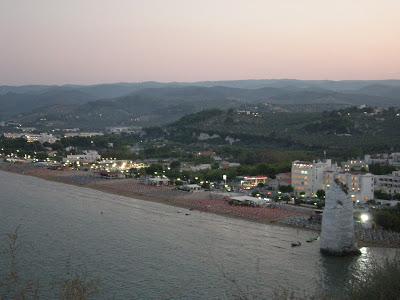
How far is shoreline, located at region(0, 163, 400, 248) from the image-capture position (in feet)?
46.8

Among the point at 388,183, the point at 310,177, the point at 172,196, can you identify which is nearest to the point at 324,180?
the point at 310,177

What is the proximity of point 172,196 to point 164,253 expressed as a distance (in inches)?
300

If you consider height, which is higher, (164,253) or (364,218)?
(164,253)

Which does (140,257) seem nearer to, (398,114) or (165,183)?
(165,183)

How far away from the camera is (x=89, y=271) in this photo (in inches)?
350

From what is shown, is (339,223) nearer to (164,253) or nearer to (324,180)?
(164,253)

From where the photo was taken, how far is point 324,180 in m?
17.2

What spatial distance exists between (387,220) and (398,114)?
24363 mm

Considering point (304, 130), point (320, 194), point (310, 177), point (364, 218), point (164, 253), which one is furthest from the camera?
point (304, 130)

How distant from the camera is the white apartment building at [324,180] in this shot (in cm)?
1588

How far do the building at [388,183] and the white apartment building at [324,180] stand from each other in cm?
93

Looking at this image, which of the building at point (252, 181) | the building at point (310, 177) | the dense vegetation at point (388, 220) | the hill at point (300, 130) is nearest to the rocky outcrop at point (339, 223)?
the dense vegetation at point (388, 220)

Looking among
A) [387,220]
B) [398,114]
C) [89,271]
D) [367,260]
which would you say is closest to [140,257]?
[89,271]

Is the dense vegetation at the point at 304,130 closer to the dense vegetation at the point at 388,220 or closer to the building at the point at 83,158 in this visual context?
the building at the point at 83,158
